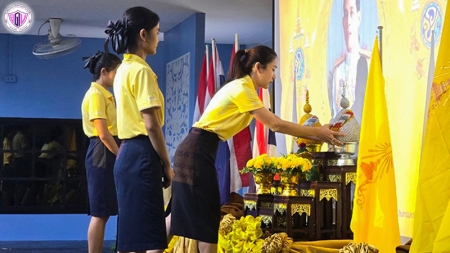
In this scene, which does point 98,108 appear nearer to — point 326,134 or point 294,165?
point 294,165

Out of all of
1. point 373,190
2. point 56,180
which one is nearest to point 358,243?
point 373,190

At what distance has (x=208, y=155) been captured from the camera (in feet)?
11.1

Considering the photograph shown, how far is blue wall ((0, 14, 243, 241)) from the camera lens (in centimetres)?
903

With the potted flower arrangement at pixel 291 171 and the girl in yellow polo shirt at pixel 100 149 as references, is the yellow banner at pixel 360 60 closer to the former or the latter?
the potted flower arrangement at pixel 291 171

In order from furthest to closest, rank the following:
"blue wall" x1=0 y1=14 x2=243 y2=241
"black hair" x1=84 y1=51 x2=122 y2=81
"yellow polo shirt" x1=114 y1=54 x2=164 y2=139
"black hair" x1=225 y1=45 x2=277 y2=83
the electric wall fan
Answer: "blue wall" x1=0 y1=14 x2=243 y2=241
the electric wall fan
"black hair" x1=84 y1=51 x2=122 y2=81
"black hair" x1=225 y1=45 x2=277 y2=83
"yellow polo shirt" x1=114 y1=54 x2=164 y2=139

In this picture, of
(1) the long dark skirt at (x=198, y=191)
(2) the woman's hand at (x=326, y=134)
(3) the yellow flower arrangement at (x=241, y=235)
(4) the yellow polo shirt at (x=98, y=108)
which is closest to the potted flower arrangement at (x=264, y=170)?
(3) the yellow flower arrangement at (x=241, y=235)

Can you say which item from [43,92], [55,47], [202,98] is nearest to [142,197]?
[202,98]

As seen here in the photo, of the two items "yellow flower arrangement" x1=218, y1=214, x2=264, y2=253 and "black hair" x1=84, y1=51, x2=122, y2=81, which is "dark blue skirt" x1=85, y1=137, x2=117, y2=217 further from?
"yellow flower arrangement" x1=218, y1=214, x2=264, y2=253

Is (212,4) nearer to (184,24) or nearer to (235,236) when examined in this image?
(184,24)

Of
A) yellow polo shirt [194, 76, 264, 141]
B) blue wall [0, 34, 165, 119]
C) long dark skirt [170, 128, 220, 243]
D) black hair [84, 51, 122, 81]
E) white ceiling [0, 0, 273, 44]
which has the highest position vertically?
white ceiling [0, 0, 273, 44]

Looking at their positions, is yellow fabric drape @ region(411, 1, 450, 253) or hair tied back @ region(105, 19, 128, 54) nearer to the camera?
yellow fabric drape @ region(411, 1, 450, 253)

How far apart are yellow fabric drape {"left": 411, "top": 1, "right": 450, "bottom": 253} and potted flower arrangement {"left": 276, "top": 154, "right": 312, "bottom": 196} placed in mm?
1385

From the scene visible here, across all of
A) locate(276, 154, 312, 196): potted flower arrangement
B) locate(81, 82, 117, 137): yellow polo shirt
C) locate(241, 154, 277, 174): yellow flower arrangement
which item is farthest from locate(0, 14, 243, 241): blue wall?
locate(276, 154, 312, 196): potted flower arrangement

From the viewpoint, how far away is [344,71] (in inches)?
179
